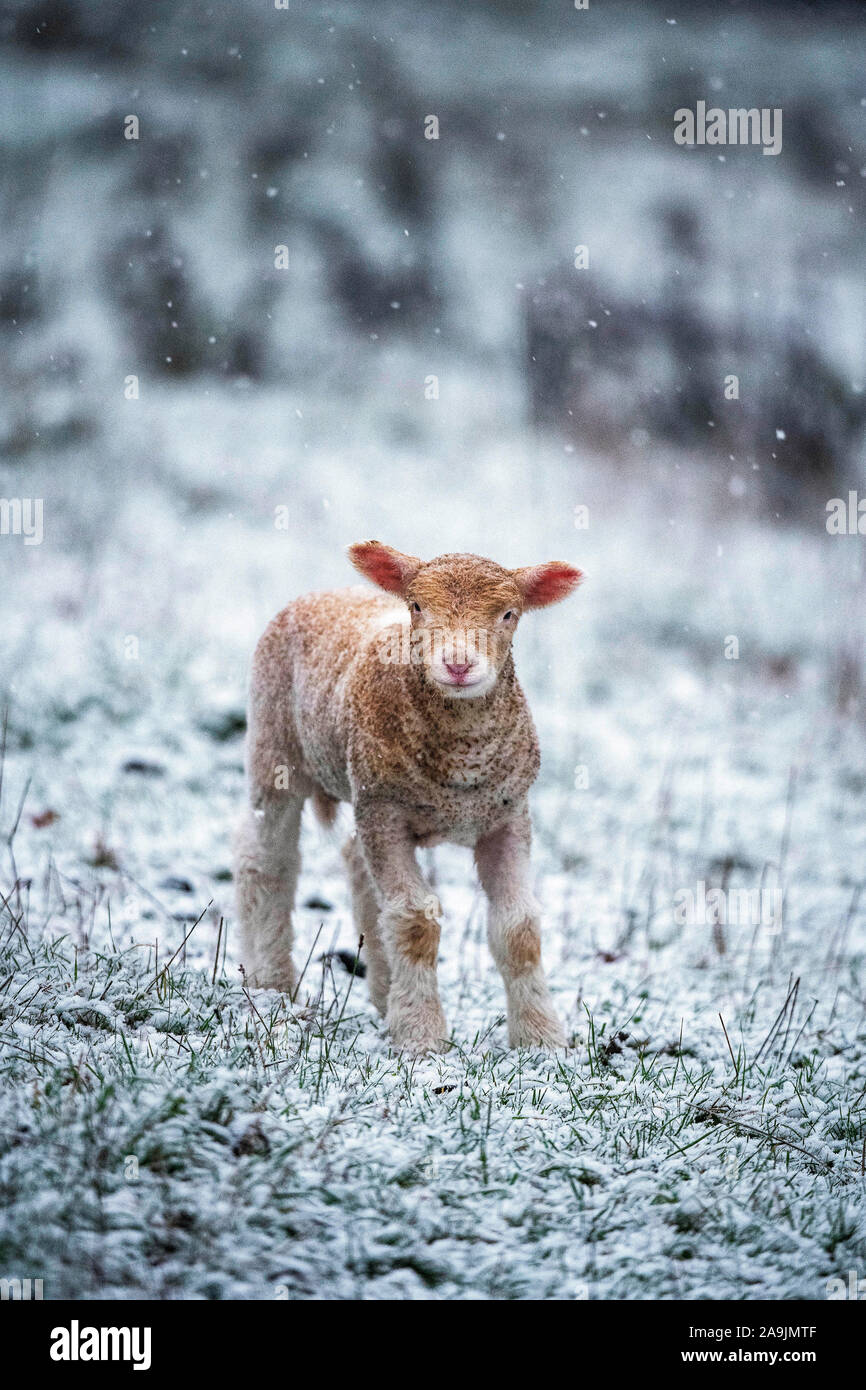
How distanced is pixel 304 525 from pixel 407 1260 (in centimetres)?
811

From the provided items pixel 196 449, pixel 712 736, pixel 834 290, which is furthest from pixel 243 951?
pixel 834 290

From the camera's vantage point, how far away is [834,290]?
39.2 feet

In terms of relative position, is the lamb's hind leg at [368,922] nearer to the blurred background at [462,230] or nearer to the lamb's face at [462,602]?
the lamb's face at [462,602]

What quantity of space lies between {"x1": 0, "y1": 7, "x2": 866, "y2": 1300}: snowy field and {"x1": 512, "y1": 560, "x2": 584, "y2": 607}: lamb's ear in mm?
1497

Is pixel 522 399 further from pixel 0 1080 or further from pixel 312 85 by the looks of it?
pixel 0 1080

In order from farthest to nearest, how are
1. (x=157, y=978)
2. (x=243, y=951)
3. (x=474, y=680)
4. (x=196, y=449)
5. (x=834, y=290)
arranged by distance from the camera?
(x=834, y=290) → (x=196, y=449) → (x=243, y=951) → (x=157, y=978) → (x=474, y=680)

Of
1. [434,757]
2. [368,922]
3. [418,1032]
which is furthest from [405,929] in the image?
[368,922]

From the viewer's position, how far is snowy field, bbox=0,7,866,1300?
283 cm

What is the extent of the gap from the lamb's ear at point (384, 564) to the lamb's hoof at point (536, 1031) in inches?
58.1

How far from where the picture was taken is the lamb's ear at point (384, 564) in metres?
3.92

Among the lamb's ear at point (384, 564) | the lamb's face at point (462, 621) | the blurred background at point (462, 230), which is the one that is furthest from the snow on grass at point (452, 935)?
the lamb's ear at point (384, 564)

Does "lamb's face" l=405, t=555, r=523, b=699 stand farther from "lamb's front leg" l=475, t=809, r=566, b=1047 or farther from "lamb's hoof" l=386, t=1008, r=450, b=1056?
"lamb's hoof" l=386, t=1008, r=450, b=1056

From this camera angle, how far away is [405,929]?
3.90 m
